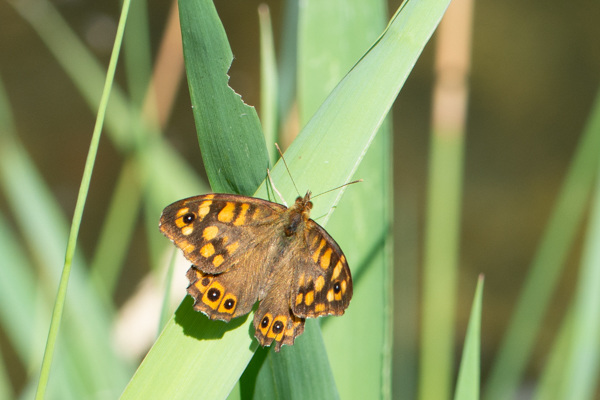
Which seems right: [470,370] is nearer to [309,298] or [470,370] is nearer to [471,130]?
[309,298]

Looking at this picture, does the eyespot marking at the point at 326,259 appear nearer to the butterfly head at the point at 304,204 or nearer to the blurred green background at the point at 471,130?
the butterfly head at the point at 304,204

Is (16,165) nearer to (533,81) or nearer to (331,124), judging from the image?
(331,124)

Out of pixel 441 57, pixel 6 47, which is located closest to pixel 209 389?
pixel 441 57

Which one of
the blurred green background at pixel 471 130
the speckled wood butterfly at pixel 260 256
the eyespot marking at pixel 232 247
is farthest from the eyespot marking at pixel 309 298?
the blurred green background at pixel 471 130

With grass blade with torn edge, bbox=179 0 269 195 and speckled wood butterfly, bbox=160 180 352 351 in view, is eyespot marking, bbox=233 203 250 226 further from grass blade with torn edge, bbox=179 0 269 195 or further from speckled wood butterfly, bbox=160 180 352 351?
grass blade with torn edge, bbox=179 0 269 195

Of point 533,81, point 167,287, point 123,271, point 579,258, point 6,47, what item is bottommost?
point 167,287
